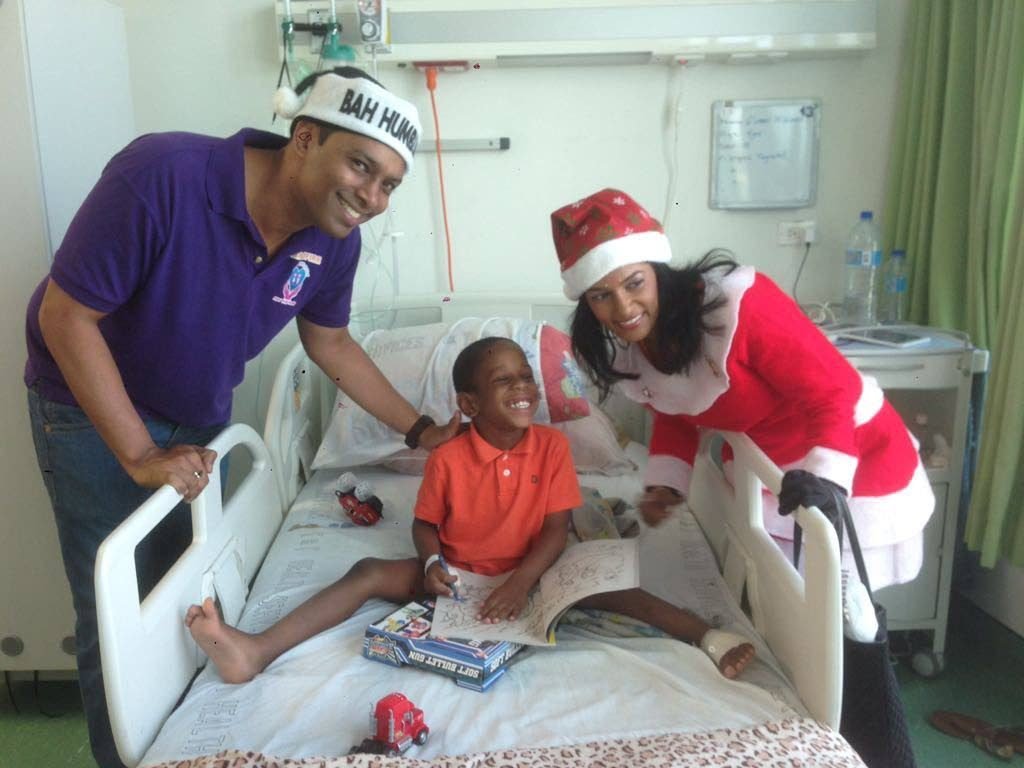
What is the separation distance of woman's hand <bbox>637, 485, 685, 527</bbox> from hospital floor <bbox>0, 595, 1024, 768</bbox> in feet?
2.93

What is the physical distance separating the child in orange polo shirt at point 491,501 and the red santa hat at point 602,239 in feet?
1.17

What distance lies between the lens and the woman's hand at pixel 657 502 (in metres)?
1.76

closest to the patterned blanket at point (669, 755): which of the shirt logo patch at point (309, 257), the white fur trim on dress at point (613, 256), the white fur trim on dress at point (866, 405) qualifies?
the white fur trim on dress at point (866, 405)

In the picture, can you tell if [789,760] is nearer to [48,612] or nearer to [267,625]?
[267,625]

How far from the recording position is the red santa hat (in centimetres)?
144

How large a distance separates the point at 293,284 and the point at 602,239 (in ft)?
1.97

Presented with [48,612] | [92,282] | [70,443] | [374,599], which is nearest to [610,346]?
[374,599]

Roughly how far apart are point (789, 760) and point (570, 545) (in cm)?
78

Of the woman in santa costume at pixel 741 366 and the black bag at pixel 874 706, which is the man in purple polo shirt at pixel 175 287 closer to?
the woman in santa costume at pixel 741 366

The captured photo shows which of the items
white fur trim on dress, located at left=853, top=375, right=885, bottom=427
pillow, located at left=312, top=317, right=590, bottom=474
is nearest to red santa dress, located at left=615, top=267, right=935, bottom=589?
white fur trim on dress, located at left=853, top=375, right=885, bottom=427

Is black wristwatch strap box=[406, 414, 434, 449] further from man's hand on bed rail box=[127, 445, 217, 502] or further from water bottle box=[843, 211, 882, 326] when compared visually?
water bottle box=[843, 211, 882, 326]

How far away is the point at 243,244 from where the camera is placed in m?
1.45

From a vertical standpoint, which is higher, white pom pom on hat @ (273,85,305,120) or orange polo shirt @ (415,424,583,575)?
white pom pom on hat @ (273,85,305,120)

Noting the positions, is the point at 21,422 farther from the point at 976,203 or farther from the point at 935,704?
the point at 976,203
